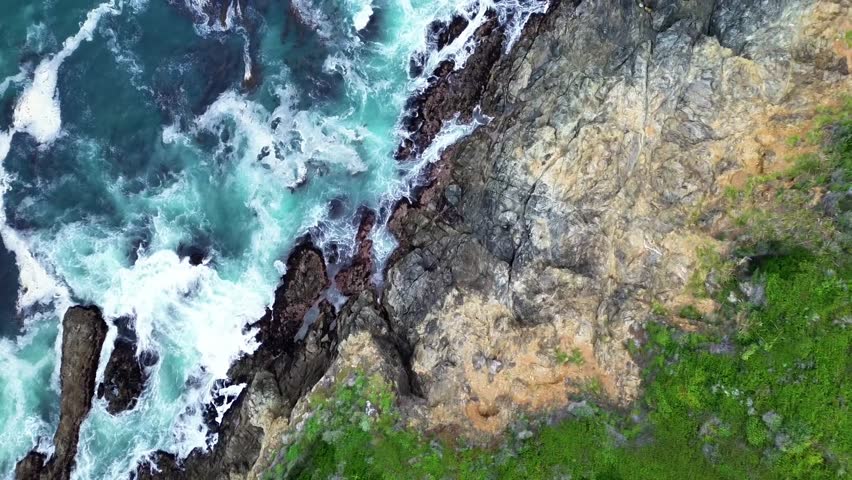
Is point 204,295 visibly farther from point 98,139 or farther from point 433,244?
point 433,244

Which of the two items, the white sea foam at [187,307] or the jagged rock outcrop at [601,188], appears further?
the white sea foam at [187,307]

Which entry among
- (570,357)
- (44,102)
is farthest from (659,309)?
(44,102)

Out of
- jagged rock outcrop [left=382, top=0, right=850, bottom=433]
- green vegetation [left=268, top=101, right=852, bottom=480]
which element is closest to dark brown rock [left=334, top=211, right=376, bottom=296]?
jagged rock outcrop [left=382, top=0, right=850, bottom=433]

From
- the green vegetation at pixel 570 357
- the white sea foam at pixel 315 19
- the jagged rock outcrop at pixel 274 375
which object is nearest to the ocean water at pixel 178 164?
the white sea foam at pixel 315 19

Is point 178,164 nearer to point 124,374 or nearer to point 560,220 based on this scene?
point 124,374

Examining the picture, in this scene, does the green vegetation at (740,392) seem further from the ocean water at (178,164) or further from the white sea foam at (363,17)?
the white sea foam at (363,17)
